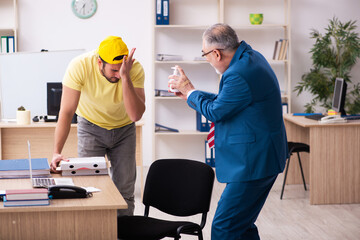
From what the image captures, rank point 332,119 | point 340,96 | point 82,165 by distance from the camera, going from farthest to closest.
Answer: point 340,96 < point 332,119 < point 82,165

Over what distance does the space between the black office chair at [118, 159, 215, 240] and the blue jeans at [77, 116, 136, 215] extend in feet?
1.04

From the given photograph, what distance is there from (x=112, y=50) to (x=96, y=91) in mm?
390

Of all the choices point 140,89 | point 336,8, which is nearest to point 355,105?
point 336,8

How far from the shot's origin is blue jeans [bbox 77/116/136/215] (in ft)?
11.0

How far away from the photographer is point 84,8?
684 centimetres

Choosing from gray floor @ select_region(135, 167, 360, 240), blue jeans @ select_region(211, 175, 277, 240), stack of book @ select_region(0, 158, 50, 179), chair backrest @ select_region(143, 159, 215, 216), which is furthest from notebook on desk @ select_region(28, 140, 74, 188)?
gray floor @ select_region(135, 167, 360, 240)

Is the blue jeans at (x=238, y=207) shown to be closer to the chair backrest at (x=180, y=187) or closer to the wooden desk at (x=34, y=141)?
the chair backrest at (x=180, y=187)

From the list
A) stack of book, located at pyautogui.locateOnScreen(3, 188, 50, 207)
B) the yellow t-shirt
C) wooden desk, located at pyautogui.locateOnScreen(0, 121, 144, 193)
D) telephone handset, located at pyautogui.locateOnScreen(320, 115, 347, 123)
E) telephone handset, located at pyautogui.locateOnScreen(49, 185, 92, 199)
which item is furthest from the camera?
wooden desk, located at pyautogui.locateOnScreen(0, 121, 144, 193)

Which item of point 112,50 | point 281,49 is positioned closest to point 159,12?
point 281,49

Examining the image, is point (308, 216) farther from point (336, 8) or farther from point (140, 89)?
point (336, 8)

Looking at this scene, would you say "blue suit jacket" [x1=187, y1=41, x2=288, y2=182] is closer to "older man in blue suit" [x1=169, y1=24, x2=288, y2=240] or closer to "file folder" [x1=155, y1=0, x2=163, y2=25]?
"older man in blue suit" [x1=169, y1=24, x2=288, y2=240]

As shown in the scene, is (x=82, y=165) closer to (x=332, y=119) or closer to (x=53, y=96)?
(x=53, y=96)

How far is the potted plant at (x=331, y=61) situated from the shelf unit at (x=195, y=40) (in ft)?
1.16

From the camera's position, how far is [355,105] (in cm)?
661
